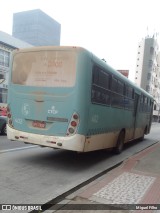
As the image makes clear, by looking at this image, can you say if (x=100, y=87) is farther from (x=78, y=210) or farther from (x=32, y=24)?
(x=32, y=24)

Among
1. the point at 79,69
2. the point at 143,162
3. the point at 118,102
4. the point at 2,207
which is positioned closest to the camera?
the point at 2,207

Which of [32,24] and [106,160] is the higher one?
[32,24]

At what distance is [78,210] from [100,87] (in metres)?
4.33

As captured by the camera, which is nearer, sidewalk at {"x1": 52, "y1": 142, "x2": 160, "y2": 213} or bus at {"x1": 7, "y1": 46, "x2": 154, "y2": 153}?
sidewalk at {"x1": 52, "y1": 142, "x2": 160, "y2": 213}

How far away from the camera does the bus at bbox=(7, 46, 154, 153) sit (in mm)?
7801

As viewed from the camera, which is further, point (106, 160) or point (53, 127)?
point (106, 160)

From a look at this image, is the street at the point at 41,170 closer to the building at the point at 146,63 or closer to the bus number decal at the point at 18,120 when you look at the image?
the bus number decal at the point at 18,120

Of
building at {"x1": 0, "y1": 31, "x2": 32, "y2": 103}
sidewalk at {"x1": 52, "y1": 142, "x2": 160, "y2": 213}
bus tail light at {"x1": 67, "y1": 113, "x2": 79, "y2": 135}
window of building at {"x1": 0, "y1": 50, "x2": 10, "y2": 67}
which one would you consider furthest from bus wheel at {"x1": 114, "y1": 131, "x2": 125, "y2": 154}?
window of building at {"x1": 0, "y1": 50, "x2": 10, "y2": 67}

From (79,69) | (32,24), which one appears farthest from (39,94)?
(32,24)

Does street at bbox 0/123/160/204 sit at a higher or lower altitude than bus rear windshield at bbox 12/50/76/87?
lower

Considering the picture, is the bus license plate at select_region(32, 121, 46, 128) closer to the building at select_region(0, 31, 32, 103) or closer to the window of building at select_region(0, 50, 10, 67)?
the building at select_region(0, 31, 32, 103)

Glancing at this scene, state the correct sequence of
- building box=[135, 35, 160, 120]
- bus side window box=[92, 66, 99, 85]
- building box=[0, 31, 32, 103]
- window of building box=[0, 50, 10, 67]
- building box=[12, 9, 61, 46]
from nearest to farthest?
1. bus side window box=[92, 66, 99, 85]
2. building box=[0, 31, 32, 103]
3. window of building box=[0, 50, 10, 67]
4. building box=[135, 35, 160, 120]
5. building box=[12, 9, 61, 46]

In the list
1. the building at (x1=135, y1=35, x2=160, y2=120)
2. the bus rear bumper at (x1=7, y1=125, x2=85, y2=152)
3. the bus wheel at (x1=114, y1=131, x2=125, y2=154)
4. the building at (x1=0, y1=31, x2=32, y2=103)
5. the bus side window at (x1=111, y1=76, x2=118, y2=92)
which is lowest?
the bus wheel at (x1=114, y1=131, x2=125, y2=154)

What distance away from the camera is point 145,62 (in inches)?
3723
